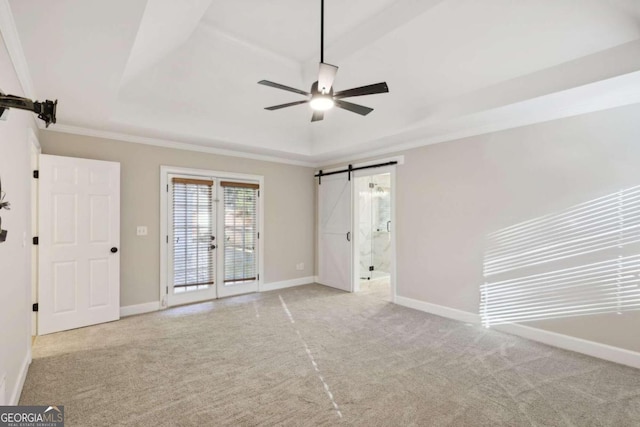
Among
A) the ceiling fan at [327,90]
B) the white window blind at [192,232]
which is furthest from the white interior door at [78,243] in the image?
the ceiling fan at [327,90]

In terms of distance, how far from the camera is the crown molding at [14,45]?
181cm

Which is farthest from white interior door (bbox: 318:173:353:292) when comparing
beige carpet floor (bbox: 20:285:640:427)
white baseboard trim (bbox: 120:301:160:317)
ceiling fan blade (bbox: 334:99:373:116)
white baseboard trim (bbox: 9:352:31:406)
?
white baseboard trim (bbox: 9:352:31:406)

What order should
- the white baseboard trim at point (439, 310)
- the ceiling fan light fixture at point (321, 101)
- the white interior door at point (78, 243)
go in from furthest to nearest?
the white baseboard trim at point (439, 310) < the white interior door at point (78, 243) < the ceiling fan light fixture at point (321, 101)

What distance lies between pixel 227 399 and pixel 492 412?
75.6 inches

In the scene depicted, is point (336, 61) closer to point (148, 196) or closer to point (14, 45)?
point (14, 45)

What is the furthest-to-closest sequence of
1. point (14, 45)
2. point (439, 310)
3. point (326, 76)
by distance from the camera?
point (439, 310), point (326, 76), point (14, 45)

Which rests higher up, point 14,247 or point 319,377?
point 14,247

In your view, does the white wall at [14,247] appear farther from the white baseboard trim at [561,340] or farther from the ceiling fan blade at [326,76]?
the white baseboard trim at [561,340]

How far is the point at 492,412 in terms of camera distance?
217 centimetres

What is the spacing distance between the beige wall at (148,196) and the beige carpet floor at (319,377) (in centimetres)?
66

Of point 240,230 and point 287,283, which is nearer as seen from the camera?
point 240,230

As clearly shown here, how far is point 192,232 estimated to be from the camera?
4773mm

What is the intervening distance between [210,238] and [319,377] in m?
3.07

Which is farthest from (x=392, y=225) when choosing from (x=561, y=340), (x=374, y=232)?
(x=561, y=340)
